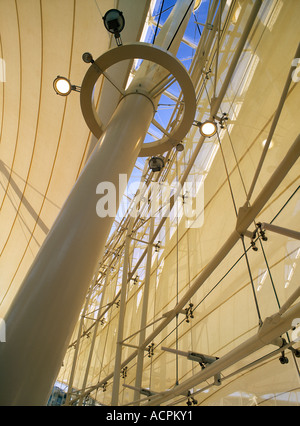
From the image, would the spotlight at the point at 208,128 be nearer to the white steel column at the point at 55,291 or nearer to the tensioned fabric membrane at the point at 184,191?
the tensioned fabric membrane at the point at 184,191

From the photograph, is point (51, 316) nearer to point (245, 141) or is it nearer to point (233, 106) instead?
point (245, 141)

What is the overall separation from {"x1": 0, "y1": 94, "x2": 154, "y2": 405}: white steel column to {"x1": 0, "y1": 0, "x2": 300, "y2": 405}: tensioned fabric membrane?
134cm

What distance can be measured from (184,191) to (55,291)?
5408mm

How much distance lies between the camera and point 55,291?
1.88 metres

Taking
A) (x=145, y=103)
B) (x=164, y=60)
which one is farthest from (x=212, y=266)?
(x=164, y=60)

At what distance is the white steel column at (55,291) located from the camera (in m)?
1.59

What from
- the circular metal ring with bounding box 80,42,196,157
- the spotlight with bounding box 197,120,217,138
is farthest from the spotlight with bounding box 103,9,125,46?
the spotlight with bounding box 197,120,217,138

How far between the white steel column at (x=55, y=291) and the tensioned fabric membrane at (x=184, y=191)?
134cm

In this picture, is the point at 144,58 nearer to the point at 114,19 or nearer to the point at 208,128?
the point at 114,19

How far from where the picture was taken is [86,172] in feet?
8.59

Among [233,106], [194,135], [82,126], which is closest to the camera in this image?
[233,106]

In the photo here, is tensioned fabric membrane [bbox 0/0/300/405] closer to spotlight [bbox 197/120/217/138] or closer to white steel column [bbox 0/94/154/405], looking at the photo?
spotlight [bbox 197/120/217/138]

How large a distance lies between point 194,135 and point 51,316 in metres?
6.88

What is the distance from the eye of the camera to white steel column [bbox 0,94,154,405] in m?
1.59
